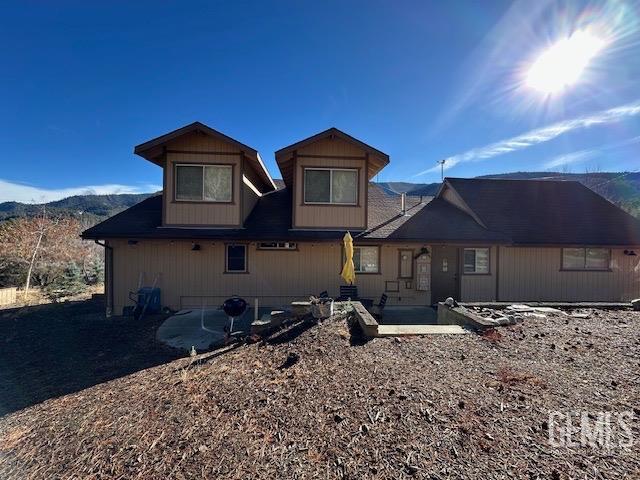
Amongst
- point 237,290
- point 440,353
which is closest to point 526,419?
point 440,353

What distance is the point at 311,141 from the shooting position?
32.4 feet

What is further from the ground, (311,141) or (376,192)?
(311,141)

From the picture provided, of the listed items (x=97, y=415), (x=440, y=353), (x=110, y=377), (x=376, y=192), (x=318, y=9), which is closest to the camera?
(x=97, y=415)

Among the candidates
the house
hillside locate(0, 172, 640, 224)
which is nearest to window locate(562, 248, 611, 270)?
the house

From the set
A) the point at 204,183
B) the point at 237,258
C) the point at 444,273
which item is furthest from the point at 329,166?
the point at 444,273

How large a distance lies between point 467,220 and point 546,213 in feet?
11.1

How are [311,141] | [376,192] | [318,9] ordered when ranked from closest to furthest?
[318,9], [311,141], [376,192]

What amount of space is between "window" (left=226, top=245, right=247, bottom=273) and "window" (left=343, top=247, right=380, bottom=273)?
147 inches

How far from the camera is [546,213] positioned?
39.9 feet

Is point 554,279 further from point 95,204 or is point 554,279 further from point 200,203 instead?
point 95,204

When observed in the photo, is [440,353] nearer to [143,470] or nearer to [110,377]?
[143,470]

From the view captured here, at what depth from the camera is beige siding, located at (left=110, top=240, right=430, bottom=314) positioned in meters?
9.80

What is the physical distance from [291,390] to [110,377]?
3.45m

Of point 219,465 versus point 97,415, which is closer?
point 219,465
